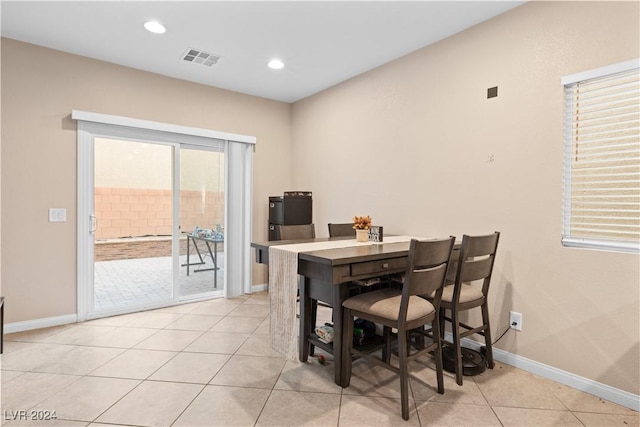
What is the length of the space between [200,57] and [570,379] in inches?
163

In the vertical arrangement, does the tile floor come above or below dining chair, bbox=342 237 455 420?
below

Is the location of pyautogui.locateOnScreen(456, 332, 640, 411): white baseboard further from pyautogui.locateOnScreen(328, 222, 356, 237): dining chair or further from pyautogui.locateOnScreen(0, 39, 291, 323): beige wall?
pyautogui.locateOnScreen(0, 39, 291, 323): beige wall

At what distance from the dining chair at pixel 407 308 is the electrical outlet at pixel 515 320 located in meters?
0.82

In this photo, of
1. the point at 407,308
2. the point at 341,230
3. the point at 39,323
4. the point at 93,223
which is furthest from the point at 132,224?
the point at 407,308

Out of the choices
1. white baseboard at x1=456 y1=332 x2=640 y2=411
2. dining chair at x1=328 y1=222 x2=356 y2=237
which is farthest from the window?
dining chair at x1=328 y1=222 x2=356 y2=237

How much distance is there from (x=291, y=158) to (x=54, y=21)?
9.64ft

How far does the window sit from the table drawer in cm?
114

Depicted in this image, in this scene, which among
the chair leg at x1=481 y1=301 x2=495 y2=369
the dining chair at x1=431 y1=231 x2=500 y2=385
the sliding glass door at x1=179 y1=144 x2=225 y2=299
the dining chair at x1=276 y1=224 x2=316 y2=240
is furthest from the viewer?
the sliding glass door at x1=179 y1=144 x2=225 y2=299

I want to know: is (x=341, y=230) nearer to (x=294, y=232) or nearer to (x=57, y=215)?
(x=294, y=232)

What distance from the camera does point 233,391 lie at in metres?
2.16

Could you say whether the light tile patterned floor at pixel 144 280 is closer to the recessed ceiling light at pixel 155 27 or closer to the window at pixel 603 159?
the recessed ceiling light at pixel 155 27

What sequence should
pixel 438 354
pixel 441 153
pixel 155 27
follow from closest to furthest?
1. pixel 438 354
2. pixel 155 27
3. pixel 441 153

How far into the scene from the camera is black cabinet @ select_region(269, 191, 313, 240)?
4.35 meters

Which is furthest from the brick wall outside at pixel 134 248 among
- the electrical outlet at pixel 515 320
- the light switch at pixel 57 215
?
the electrical outlet at pixel 515 320
